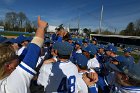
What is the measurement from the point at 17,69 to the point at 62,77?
5.71 feet

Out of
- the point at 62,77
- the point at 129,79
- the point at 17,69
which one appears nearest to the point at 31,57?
the point at 17,69

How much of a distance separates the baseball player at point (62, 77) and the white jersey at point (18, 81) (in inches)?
65.8

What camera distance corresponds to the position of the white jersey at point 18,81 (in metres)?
2.12

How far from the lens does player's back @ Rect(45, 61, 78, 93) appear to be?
3.86 metres

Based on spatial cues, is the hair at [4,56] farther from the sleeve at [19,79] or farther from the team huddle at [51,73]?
the sleeve at [19,79]

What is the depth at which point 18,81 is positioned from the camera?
212 centimetres

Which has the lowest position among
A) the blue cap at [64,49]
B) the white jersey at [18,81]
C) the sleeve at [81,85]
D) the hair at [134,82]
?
the sleeve at [81,85]

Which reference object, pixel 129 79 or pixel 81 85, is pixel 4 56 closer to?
pixel 129 79

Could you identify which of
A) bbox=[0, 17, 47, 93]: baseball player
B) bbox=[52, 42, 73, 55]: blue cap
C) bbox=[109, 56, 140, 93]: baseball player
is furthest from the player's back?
bbox=[0, 17, 47, 93]: baseball player

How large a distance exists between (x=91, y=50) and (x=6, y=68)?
5.71m

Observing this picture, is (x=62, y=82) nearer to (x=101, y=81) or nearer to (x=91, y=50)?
(x=101, y=81)

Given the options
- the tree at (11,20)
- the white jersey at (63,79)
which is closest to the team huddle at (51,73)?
the white jersey at (63,79)

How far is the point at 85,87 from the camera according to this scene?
13.1ft

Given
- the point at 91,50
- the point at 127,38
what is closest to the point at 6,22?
the point at 127,38
